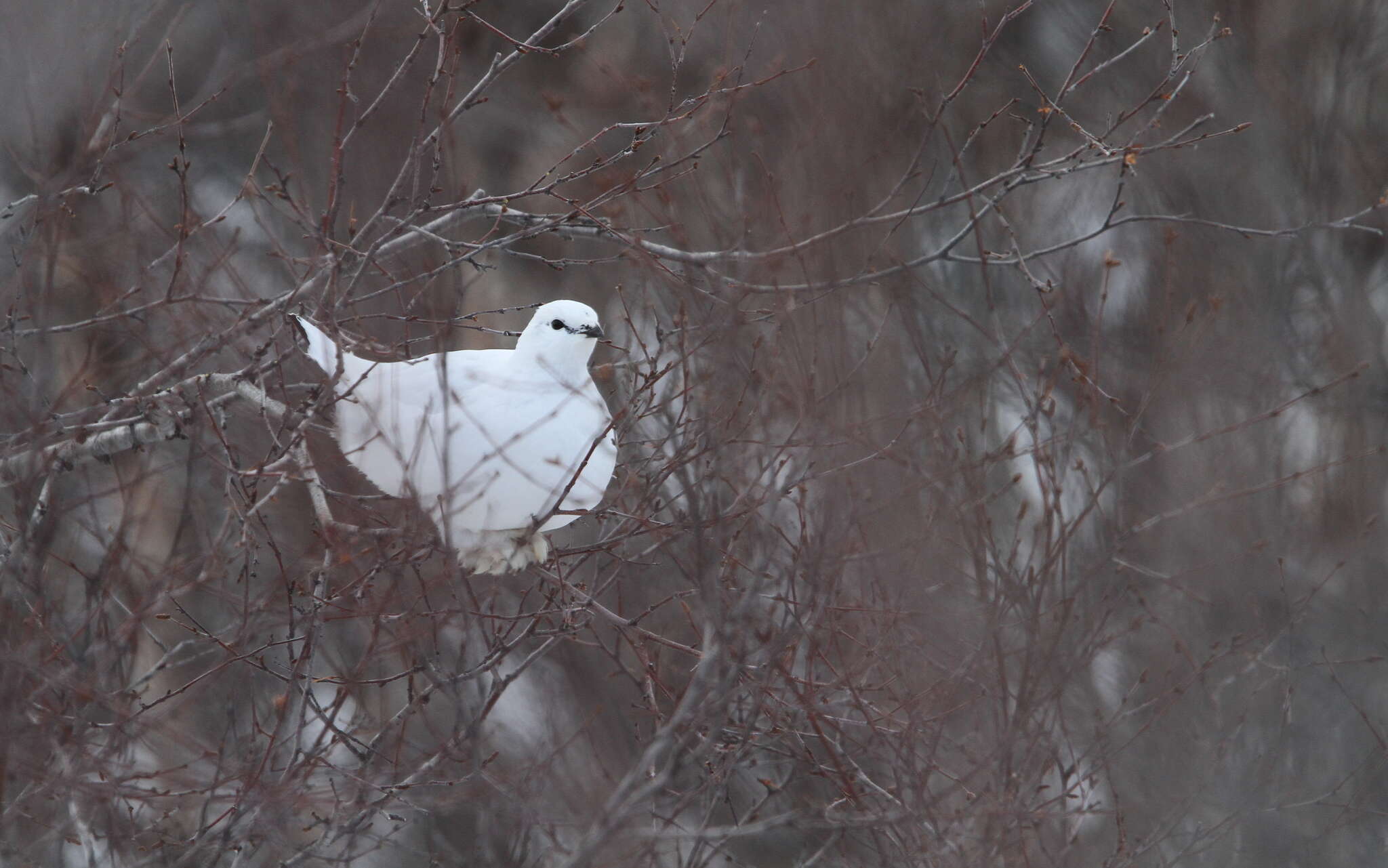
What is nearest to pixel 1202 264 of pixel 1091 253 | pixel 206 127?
pixel 1091 253

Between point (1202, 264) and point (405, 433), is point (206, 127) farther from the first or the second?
point (1202, 264)

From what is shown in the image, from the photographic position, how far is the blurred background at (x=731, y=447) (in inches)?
108

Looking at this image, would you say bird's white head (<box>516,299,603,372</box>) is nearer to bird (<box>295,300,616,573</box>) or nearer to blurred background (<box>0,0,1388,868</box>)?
bird (<box>295,300,616,573</box>)

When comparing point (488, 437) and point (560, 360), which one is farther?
point (560, 360)

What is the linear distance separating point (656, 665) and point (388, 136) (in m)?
7.36

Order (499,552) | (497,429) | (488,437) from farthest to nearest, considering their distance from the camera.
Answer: (499,552), (497,429), (488,437)

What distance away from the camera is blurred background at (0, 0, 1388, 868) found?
2736mm

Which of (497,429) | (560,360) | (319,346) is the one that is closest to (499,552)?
(497,429)

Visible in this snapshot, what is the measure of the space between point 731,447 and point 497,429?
0.64m

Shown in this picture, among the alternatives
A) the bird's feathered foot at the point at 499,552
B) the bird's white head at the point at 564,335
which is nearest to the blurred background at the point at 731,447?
the bird's feathered foot at the point at 499,552

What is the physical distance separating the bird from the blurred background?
13cm

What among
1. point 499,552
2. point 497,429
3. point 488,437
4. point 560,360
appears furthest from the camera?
point 560,360

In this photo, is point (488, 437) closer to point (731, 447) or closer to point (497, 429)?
point (497, 429)

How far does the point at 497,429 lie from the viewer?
11.2 ft
